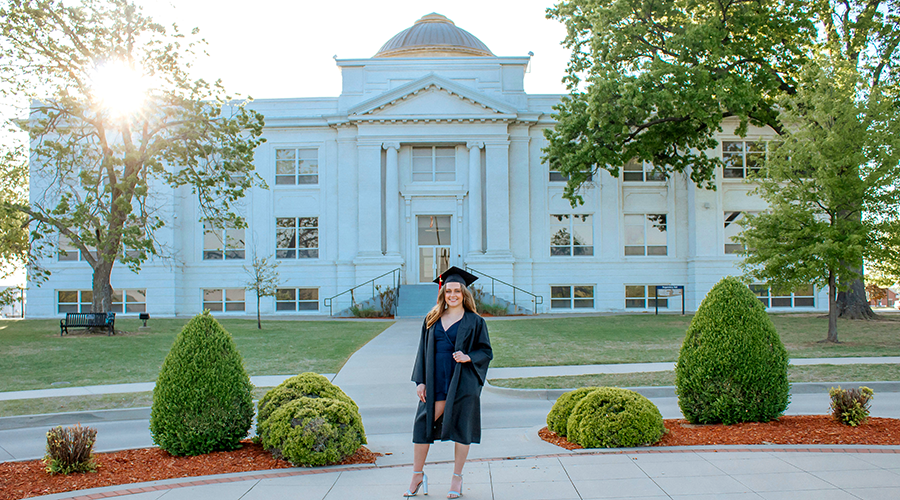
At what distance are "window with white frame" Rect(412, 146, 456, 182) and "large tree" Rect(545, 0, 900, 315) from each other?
7.92 metres

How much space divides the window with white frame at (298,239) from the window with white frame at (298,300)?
1.75 m

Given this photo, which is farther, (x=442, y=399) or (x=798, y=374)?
(x=798, y=374)

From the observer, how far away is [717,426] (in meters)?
7.29

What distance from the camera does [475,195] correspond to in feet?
111

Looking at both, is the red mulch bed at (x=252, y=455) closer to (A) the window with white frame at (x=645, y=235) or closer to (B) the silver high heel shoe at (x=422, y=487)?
(B) the silver high heel shoe at (x=422, y=487)

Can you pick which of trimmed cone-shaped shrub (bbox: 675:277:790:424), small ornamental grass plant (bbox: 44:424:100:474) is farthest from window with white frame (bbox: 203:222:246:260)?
trimmed cone-shaped shrub (bbox: 675:277:790:424)

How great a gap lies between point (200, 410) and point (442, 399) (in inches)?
97.4

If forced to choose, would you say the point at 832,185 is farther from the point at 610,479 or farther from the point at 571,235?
the point at 571,235

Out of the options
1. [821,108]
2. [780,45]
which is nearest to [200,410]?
[821,108]

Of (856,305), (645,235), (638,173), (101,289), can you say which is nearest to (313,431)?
(101,289)

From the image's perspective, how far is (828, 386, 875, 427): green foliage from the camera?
7238mm

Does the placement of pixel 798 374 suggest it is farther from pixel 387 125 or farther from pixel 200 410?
pixel 387 125

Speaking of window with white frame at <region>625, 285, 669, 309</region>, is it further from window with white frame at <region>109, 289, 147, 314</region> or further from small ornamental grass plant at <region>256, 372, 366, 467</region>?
small ornamental grass plant at <region>256, 372, 366, 467</region>

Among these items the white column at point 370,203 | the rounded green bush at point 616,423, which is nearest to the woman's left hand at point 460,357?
the rounded green bush at point 616,423
